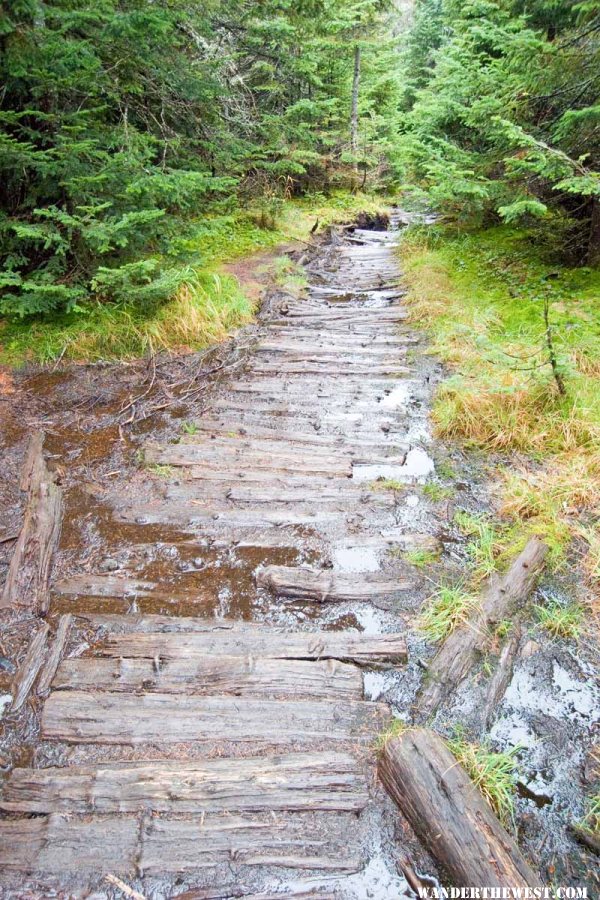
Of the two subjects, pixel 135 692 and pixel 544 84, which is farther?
pixel 544 84

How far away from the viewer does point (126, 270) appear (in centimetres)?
623

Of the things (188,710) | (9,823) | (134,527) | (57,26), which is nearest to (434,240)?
(57,26)

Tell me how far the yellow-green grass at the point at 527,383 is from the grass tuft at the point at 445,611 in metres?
0.89

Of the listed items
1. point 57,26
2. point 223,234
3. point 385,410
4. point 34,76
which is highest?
point 57,26

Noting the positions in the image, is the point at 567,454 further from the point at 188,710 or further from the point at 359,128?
the point at 359,128

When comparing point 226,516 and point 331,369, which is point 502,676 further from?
point 331,369

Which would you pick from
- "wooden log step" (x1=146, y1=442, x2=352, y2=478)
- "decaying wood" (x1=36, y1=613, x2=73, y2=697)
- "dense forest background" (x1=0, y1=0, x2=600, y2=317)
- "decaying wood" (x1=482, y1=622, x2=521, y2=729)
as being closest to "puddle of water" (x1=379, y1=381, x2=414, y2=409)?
"wooden log step" (x1=146, y1=442, x2=352, y2=478)

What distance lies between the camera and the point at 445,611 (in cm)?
343

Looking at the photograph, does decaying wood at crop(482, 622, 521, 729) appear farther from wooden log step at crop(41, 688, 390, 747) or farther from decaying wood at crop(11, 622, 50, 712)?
decaying wood at crop(11, 622, 50, 712)

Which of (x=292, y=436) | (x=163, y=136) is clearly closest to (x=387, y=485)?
(x=292, y=436)

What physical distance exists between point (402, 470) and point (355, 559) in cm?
142

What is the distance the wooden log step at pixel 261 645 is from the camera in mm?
3174

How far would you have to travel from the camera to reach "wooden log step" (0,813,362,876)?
2.19m

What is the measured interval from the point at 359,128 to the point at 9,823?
75.7 ft
